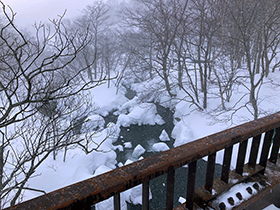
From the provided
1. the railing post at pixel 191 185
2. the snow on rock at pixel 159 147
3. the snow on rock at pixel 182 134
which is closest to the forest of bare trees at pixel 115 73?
the snow on rock at pixel 182 134

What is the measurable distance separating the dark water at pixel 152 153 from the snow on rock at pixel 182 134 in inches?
17.4

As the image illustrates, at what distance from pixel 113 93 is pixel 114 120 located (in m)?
6.00

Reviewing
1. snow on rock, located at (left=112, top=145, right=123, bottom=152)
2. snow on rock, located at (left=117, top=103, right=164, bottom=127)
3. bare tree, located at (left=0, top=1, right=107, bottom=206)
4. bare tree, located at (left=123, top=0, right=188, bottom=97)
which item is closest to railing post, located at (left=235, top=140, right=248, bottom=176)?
bare tree, located at (left=0, top=1, right=107, bottom=206)

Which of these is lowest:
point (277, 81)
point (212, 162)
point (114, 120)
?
point (212, 162)

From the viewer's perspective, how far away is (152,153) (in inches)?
442

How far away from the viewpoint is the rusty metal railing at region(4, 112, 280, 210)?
89 centimetres

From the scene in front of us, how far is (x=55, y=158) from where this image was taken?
10.7 meters

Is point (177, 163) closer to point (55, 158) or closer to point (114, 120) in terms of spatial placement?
point (55, 158)

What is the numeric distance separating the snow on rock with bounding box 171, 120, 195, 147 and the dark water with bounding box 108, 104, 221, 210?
0.44 m

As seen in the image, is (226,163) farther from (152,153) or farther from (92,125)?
(92,125)

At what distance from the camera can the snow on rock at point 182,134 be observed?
11.7 meters

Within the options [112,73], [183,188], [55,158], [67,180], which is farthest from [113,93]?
[183,188]

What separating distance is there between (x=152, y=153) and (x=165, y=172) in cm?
1034

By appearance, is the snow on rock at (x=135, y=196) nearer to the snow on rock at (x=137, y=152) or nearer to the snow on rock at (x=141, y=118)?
the snow on rock at (x=137, y=152)
